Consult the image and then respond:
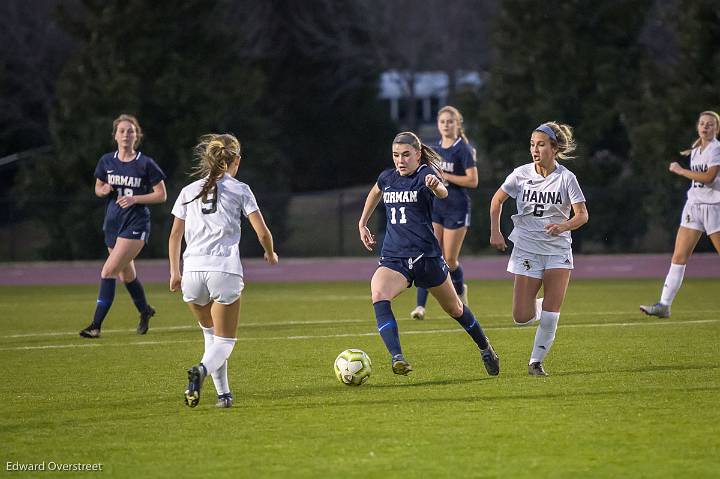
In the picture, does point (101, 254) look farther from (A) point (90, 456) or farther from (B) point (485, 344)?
(A) point (90, 456)

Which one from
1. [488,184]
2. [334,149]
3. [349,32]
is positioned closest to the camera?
[488,184]

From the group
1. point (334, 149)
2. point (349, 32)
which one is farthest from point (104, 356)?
point (334, 149)

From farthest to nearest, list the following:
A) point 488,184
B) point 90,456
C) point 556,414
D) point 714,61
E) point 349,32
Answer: point 349,32 < point 488,184 < point 714,61 < point 556,414 < point 90,456

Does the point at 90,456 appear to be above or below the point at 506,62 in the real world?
below

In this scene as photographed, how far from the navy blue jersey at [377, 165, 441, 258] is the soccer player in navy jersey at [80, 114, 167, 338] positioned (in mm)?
4112

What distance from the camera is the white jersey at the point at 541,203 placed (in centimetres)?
959

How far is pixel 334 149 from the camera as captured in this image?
45.1m

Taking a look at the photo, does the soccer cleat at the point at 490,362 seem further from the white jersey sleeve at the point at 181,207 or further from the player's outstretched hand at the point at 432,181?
the white jersey sleeve at the point at 181,207

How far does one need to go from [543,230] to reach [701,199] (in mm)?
4641

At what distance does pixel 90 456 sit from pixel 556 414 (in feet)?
9.83

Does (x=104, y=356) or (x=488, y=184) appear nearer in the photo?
(x=104, y=356)

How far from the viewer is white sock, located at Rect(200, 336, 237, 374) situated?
8.11 meters

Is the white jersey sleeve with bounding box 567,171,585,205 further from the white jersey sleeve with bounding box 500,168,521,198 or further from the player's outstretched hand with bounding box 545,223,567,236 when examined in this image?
the white jersey sleeve with bounding box 500,168,521,198

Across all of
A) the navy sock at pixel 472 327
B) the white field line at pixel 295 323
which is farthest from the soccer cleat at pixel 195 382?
the white field line at pixel 295 323
